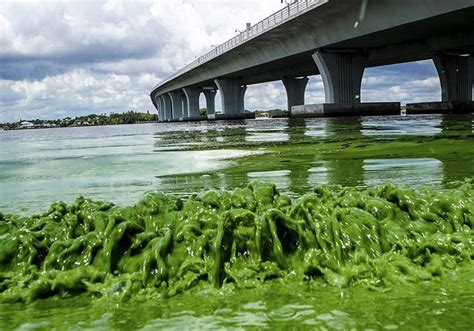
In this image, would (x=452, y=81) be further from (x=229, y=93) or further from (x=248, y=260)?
(x=248, y=260)

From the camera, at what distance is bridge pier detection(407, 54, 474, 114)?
1950 inches

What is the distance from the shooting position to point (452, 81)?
51.3 m

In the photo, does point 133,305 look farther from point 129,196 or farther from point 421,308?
point 129,196

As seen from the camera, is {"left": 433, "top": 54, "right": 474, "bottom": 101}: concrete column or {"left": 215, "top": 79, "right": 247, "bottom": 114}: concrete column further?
{"left": 215, "top": 79, "right": 247, "bottom": 114}: concrete column

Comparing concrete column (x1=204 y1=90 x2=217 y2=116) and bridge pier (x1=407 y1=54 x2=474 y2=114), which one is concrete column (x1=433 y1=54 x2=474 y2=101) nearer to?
bridge pier (x1=407 y1=54 x2=474 y2=114)

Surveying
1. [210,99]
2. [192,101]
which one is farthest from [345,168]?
[210,99]

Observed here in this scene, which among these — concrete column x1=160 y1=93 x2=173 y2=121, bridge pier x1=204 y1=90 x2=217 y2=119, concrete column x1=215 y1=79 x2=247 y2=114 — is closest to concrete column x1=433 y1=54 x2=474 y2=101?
concrete column x1=215 y1=79 x2=247 y2=114

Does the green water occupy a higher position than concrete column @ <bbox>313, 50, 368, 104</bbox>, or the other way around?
concrete column @ <bbox>313, 50, 368, 104</bbox>

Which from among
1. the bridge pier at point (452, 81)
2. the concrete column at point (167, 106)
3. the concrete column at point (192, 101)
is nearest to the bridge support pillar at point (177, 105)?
the concrete column at point (167, 106)

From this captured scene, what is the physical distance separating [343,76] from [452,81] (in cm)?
1452

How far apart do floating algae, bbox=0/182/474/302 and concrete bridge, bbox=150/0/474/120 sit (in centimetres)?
2659

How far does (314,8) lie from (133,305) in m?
33.4

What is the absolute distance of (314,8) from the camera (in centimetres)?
3341

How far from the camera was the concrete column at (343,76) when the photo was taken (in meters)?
44.1
